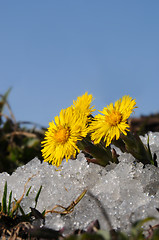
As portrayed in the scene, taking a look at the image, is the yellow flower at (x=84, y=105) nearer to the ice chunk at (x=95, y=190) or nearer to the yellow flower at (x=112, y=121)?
the yellow flower at (x=112, y=121)

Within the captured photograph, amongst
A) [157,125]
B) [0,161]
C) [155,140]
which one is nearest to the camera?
[155,140]

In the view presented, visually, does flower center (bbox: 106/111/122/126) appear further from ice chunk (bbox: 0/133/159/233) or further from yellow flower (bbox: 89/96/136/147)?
ice chunk (bbox: 0/133/159/233)


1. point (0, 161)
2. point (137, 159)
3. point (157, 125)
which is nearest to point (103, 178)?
point (137, 159)

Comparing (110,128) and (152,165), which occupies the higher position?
(110,128)

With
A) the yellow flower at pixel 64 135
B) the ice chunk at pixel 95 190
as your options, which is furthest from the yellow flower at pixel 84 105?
the ice chunk at pixel 95 190

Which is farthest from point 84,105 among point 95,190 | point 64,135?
point 95,190

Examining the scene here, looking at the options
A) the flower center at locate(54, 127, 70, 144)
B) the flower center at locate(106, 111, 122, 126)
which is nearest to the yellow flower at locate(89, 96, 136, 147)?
the flower center at locate(106, 111, 122, 126)

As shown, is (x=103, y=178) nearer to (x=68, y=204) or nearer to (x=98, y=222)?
(x=68, y=204)
